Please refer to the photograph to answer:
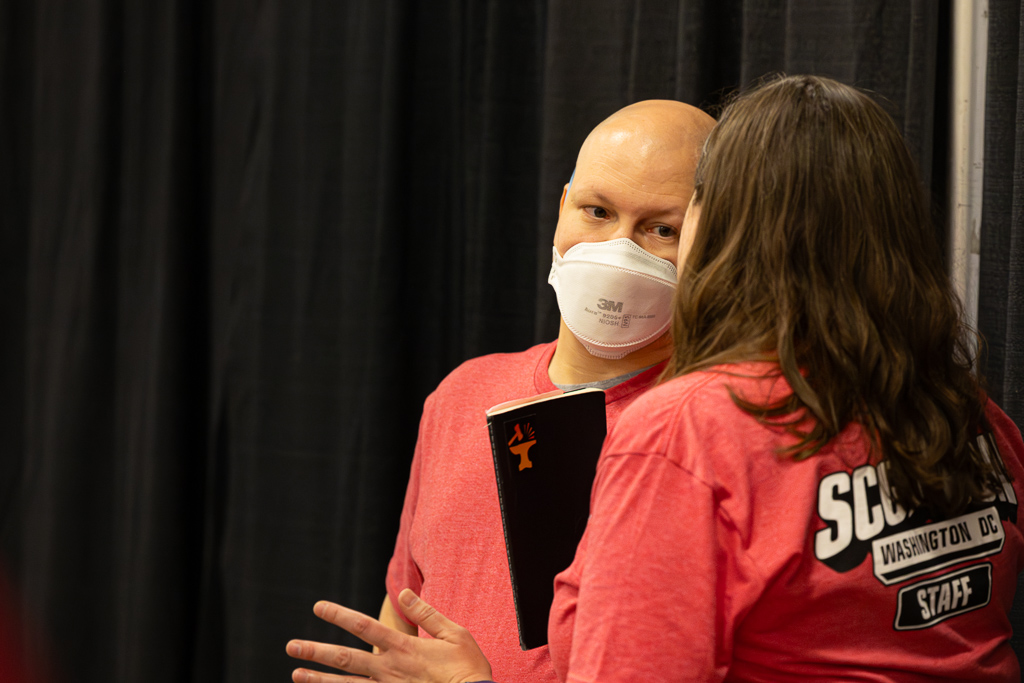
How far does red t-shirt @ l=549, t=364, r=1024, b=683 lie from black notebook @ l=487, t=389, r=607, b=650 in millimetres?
239

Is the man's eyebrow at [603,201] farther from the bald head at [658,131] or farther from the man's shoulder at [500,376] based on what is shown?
the man's shoulder at [500,376]

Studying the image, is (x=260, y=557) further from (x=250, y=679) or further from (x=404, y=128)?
(x=404, y=128)

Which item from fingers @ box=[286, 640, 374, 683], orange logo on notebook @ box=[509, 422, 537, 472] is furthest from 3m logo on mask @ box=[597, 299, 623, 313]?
fingers @ box=[286, 640, 374, 683]

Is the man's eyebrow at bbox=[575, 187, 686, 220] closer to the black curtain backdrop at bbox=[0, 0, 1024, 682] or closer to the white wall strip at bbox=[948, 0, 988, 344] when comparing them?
the black curtain backdrop at bbox=[0, 0, 1024, 682]

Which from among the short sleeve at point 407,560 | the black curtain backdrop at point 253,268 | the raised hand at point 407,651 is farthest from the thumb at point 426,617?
the black curtain backdrop at point 253,268

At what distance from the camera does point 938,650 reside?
0.72 meters

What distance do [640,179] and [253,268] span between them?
1021 mm

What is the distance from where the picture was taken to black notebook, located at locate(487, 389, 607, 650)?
936 millimetres

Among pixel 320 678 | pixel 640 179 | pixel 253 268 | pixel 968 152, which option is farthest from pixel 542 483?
pixel 253 268

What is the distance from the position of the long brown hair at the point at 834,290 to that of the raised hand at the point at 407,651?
1.30ft

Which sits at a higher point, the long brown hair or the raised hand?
the long brown hair

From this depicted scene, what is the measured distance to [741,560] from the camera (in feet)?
2.14

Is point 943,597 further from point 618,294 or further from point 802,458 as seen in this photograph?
point 618,294

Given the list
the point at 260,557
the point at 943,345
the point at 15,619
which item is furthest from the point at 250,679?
the point at 943,345
